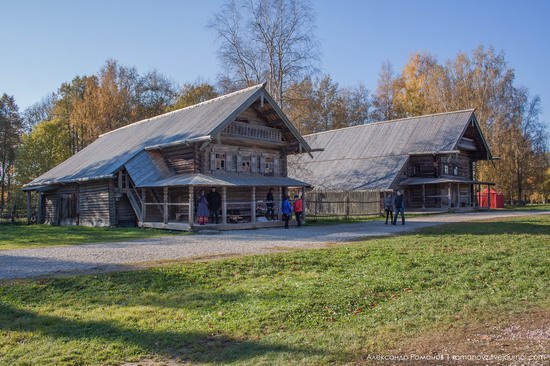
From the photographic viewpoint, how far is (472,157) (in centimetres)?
4659

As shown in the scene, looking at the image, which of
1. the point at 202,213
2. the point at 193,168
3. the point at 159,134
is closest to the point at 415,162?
the point at 159,134

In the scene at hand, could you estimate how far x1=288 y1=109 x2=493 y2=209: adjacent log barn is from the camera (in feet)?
133

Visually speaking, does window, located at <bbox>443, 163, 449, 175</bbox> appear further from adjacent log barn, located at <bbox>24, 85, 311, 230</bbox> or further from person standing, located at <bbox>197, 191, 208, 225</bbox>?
person standing, located at <bbox>197, 191, 208, 225</bbox>

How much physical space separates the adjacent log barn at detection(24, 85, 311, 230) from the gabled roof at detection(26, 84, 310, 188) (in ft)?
0.29

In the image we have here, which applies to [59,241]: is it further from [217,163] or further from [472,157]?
[472,157]

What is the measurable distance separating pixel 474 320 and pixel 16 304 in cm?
790

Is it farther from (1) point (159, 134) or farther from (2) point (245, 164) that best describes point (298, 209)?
(1) point (159, 134)

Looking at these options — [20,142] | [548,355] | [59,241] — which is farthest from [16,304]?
[20,142]

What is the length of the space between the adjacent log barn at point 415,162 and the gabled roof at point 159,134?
43.1 feet

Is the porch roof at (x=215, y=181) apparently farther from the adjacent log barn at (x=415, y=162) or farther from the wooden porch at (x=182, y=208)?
the adjacent log barn at (x=415, y=162)

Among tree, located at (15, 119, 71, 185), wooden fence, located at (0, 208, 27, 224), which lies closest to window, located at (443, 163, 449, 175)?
wooden fence, located at (0, 208, 27, 224)

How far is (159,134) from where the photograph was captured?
3062cm

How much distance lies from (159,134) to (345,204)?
54.2ft

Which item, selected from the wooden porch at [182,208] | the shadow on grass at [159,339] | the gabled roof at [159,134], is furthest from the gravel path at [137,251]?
the gabled roof at [159,134]
